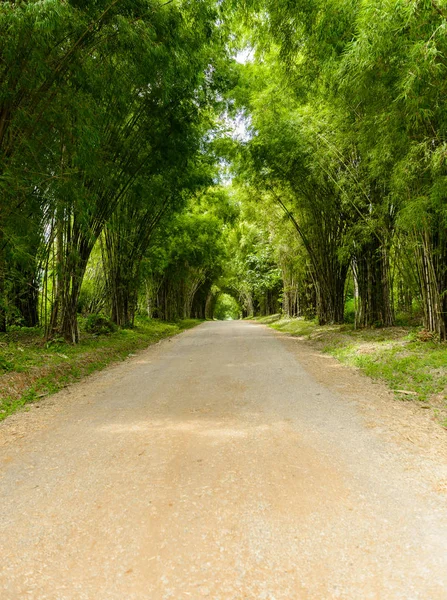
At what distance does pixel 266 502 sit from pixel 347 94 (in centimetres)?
518

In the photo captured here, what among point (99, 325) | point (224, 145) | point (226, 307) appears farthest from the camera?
point (226, 307)

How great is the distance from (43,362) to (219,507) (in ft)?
15.4

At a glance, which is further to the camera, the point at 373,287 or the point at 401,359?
the point at 373,287

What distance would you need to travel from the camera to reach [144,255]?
1309 cm

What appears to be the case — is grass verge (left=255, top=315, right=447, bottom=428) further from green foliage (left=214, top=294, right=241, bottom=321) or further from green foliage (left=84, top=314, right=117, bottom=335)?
green foliage (left=214, top=294, right=241, bottom=321)

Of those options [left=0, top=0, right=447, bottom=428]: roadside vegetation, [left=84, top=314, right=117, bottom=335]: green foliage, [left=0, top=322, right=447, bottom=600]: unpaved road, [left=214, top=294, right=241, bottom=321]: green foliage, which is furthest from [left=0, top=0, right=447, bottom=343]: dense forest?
[left=214, top=294, right=241, bottom=321]: green foliage

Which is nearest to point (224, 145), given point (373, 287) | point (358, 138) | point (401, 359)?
point (358, 138)

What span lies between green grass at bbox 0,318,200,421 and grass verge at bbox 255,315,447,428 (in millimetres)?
4160

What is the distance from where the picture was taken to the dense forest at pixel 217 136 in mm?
4230

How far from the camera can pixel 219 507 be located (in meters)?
2.03

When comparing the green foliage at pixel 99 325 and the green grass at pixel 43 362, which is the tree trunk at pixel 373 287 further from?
the green foliage at pixel 99 325

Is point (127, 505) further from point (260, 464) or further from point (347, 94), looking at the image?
point (347, 94)

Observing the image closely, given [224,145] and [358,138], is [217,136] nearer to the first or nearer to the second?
[224,145]

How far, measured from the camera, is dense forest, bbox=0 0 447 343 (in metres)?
4.23
